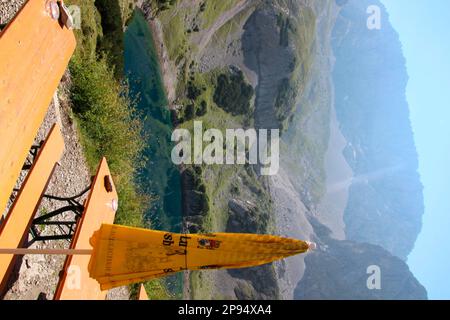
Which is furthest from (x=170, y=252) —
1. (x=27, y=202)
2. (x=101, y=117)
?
(x=101, y=117)

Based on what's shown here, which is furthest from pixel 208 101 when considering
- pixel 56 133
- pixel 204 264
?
pixel 204 264

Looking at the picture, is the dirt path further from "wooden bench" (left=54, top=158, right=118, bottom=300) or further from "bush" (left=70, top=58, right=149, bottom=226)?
"wooden bench" (left=54, top=158, right=118, bottom=300)

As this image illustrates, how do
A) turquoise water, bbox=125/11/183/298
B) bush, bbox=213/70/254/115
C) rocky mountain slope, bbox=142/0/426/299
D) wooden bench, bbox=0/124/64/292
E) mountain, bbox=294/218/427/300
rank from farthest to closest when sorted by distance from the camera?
1. mountain, bbox=294/218/427/300
2. bush, bbox=213/70/254/115
3. rocky mountain slope, bbox=142/0/426/299
4. turquoise water, bbox=125/11/183/298
5. wooden bench, bbox=0/124/64/292

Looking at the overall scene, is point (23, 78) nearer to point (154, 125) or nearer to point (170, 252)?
point (170, 252)

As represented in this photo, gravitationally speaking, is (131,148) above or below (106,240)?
above

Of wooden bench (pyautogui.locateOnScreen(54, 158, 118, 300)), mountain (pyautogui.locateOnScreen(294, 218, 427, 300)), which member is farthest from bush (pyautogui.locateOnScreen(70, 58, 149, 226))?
mountain (pyautogui.locateOnScreen(294, 218, 427, 300))

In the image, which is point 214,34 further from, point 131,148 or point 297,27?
point 131,148
